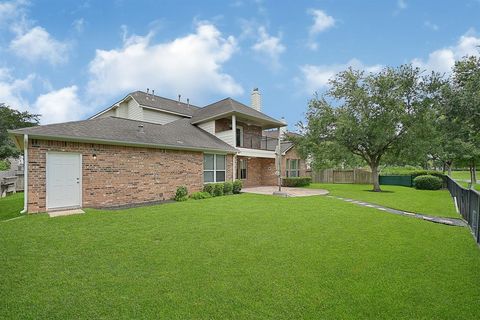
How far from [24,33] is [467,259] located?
18.8 m

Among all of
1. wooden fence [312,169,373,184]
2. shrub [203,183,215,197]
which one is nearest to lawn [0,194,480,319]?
shrub [203,183,215,197]

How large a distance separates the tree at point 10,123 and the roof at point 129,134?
19.8 meters

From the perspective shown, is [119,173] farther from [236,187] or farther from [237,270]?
[237,270]

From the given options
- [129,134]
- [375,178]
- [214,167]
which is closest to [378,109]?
[375,178]

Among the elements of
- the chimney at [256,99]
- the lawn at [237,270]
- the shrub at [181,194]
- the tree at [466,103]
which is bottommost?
the lawn at [237,270]

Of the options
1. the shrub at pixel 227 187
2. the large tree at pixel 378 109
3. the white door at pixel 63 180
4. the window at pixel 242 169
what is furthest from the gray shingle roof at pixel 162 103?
the large tree at pixel 378 109

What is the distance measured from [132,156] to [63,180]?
8.81 ft

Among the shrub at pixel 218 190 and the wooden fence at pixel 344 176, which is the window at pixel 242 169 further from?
the wooden fence at pixel 344 176

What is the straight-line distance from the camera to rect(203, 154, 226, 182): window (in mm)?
14520

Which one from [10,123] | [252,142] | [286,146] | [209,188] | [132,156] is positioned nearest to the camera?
[132,156]

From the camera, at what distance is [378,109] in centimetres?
1661

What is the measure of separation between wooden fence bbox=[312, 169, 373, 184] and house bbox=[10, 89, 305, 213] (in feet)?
35.9

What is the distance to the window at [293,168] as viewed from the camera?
22141 mm

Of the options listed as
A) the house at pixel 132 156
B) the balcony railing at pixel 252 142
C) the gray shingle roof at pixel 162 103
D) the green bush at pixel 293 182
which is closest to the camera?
the house at pixel 132 156
